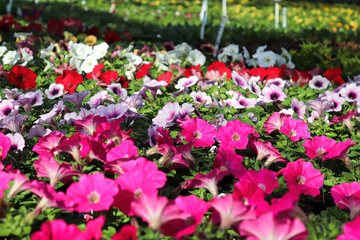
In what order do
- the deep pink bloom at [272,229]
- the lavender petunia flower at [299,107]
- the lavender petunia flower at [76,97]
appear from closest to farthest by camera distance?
the deep pink bloom at [272,229], the lavender petunia flower at [76,97], the lavender petunia flower at [299,107]

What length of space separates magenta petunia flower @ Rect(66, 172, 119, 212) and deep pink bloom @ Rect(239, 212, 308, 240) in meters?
0.48

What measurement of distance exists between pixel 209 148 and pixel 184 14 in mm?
10368

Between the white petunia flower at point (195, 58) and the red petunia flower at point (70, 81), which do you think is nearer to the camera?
the red petunia flower at point (70, 81)

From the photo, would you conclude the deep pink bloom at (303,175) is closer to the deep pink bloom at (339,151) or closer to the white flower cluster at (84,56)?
the deep pink bloom at (339,151)

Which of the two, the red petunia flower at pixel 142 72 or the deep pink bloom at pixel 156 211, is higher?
the deep pink bloom at pixel 156 211

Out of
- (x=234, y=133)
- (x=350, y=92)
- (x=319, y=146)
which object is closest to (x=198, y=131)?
(x=234, y=133)

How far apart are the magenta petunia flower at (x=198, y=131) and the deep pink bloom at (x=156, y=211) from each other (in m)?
0.86

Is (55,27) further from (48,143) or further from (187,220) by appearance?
(187,220)

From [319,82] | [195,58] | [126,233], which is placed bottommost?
[319,82]

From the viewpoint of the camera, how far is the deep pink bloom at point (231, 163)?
1.71 metres

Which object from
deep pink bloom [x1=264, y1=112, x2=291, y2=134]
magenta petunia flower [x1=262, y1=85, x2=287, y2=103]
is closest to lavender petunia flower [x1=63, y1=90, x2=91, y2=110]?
deep pink bloom [x1=264, y1=112, x2=291, y2=134]

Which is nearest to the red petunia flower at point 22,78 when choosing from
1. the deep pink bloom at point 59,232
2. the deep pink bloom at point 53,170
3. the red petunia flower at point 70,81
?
the red petunia flower at point 70,81

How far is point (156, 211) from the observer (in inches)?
47.5

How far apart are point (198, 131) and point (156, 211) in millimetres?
931
